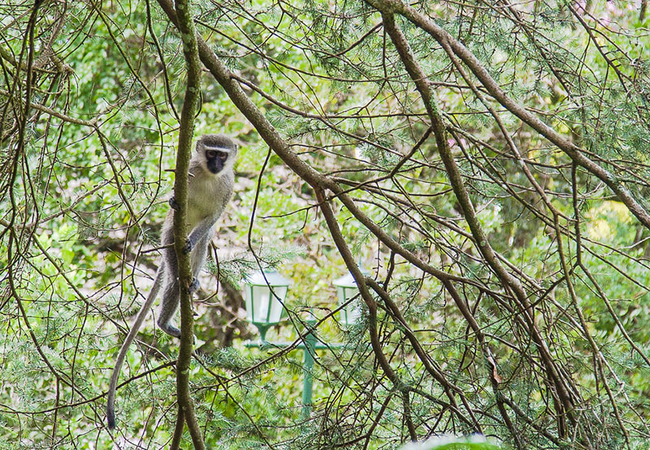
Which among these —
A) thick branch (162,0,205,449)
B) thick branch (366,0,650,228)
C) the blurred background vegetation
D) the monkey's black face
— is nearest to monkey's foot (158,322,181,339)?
the blurred background vegetation

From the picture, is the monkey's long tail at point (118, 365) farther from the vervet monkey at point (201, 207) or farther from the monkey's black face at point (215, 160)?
the monkey's black face at point (215, 160)

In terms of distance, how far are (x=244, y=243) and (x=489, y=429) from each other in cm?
434

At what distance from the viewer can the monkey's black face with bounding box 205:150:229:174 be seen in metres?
2.99

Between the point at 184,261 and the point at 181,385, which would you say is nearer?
the point at 184,261

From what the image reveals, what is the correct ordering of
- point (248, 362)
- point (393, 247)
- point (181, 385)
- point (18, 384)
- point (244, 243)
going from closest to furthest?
point (181, 385) → point (393, 247) → point (248, 362) → point (18, 384) → point (244, 243)

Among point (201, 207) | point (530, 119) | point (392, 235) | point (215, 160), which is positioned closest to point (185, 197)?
point (530, 119)

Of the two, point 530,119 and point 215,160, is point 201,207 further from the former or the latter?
point 530,119

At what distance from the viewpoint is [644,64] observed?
2.21 metres

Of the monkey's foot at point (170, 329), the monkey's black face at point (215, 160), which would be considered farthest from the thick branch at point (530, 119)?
the monkey's foot at point (170, 329)

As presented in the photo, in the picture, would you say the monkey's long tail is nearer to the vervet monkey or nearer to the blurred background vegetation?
the blurred background vegetation

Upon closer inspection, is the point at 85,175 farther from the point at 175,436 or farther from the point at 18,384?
the point at 175,436

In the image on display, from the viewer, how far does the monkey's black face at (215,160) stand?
118 inches

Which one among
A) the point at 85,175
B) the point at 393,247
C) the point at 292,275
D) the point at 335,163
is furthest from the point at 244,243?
the point at 393,247

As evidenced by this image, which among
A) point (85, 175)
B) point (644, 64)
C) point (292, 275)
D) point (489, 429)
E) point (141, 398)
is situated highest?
point (85, 175)
